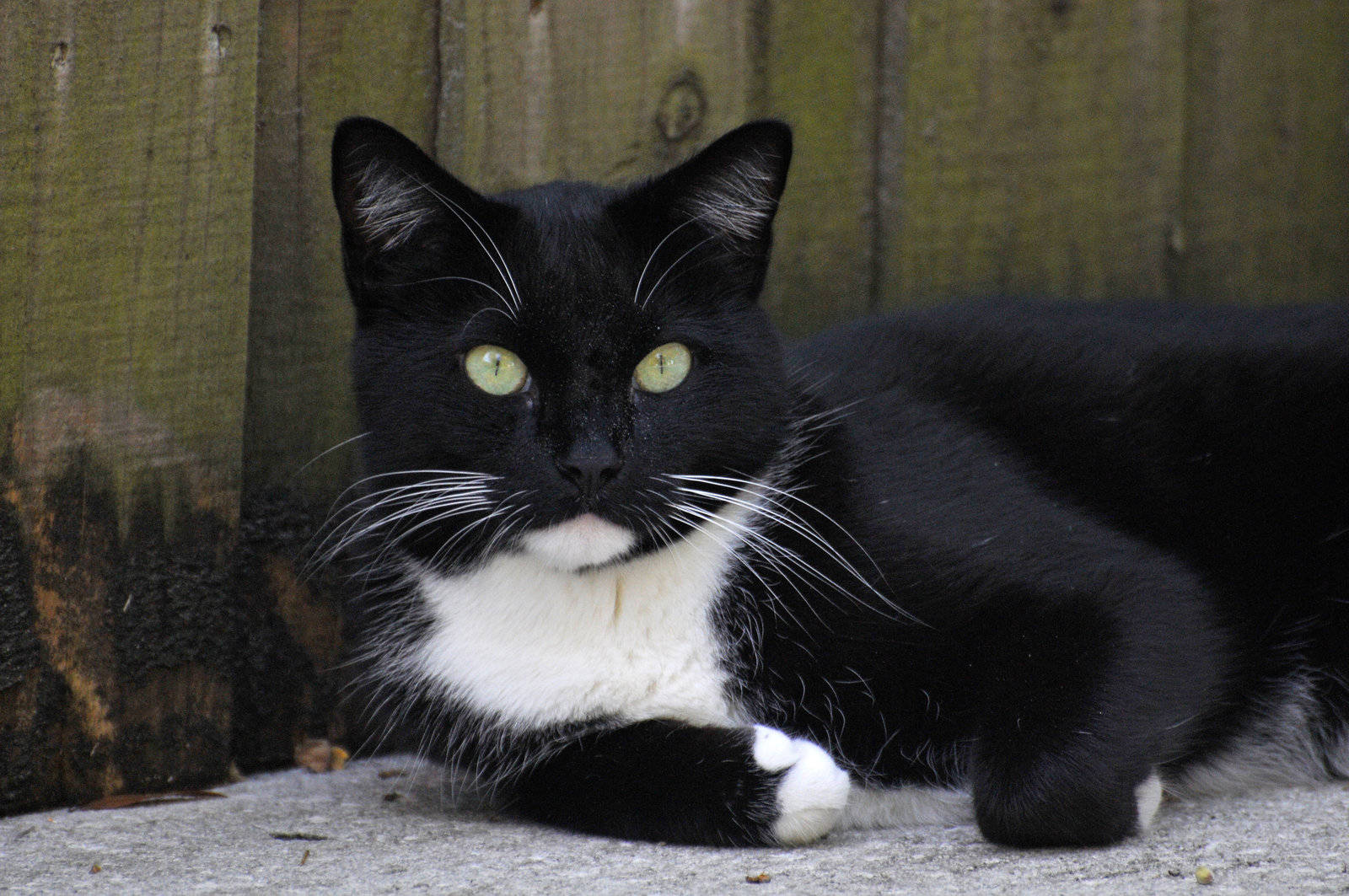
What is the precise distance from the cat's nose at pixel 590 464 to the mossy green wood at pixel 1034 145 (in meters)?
1.19

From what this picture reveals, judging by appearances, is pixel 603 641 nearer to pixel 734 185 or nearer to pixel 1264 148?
pixel 734 185

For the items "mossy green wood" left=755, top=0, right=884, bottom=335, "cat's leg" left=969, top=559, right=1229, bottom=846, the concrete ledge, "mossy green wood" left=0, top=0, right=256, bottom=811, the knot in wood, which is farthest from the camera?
"mossy green wood" left=755, top=0, right=884, bottom=335

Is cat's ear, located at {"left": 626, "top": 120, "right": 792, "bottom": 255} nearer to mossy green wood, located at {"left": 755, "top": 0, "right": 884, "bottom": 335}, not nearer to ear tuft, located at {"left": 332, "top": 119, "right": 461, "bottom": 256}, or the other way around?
ear tuft, located at {"left": 332, "top": 119, "right": 461, "bottom": 256}

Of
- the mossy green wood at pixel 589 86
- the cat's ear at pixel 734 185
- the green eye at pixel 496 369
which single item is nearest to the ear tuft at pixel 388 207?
the green eye at pixel 496 369

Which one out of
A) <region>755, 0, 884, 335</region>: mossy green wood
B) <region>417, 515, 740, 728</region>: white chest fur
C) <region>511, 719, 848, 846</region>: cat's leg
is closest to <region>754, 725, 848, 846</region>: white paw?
<region>511, 719, 848, 846</region>: cat's leg

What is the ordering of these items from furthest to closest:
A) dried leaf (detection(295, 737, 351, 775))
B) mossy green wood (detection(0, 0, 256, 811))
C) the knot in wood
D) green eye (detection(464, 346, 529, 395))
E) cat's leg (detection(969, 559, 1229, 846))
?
the knot in wood
dried leaf (detection(295, 737, 351, 775))
mossy green wood (detection(0, 0, 256, 811))
green eye (detection(464, 346, 529, 395))
cat's leg (detection(969, 559, 1229, 846))

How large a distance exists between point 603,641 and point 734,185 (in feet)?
2.16

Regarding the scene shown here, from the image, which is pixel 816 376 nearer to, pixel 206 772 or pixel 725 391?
pixel 725 391

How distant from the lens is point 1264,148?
2.87 meters

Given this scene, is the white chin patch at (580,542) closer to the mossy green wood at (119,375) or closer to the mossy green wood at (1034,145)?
the mossy green wood at (119,375)

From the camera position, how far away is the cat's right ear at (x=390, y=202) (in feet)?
5.79

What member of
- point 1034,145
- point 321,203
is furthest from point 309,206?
point 1034,145

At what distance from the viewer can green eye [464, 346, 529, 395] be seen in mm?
1759

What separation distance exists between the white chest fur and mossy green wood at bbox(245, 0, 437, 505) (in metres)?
0.53
